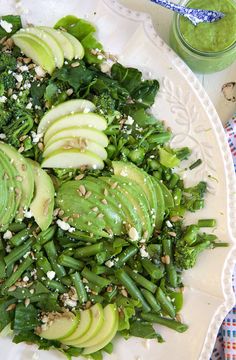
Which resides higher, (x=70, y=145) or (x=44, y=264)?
(x=70, y=145)

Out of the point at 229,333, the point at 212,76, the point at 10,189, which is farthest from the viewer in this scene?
the point at 212,76

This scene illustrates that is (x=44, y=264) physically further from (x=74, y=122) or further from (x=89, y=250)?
(x=74, y=122)

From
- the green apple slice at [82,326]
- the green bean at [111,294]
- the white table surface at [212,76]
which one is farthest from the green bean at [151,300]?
the white table surface at [212,76]

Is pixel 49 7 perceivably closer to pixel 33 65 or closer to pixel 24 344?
pixel 33 65

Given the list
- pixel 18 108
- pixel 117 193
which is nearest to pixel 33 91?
pixel 18 108

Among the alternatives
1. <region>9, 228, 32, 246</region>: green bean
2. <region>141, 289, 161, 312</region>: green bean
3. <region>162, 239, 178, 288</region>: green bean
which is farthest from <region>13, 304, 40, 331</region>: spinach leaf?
<region>162, 239, 178, 288</region>: green bean

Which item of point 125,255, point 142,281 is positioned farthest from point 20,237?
point 142,281

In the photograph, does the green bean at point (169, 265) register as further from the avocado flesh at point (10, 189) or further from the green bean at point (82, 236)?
the avocado flesh at point (10, 189)
